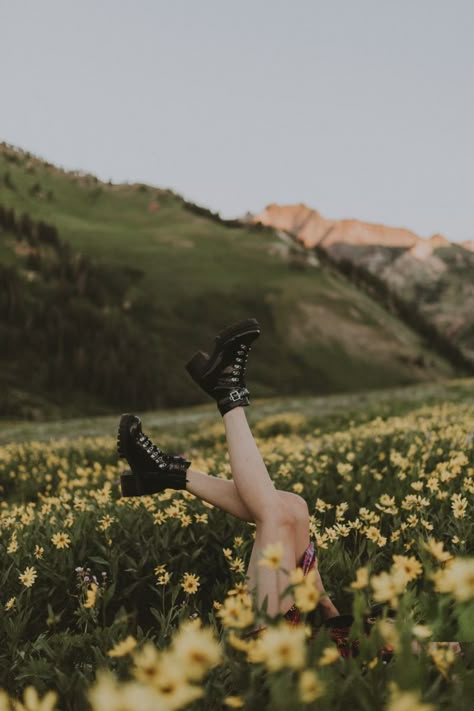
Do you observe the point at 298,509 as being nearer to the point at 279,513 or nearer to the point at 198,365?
the point at 279,513

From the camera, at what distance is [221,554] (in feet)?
17.2

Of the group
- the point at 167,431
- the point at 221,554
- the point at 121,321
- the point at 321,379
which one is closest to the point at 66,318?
the point at 121,321

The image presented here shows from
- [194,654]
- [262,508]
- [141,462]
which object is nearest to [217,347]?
[141,462]

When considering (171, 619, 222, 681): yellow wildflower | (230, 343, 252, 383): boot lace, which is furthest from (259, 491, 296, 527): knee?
(171, 619, 222, 681): yellow wildflower

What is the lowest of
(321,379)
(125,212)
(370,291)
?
(321,379)

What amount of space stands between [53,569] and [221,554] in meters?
1.41

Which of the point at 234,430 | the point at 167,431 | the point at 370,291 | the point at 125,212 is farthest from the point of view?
the point at 125,212

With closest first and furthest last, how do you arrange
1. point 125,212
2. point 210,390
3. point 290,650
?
point 290,650 → point 210,390 → point 125,212

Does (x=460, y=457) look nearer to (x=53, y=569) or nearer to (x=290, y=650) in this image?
(x=53, y=569)

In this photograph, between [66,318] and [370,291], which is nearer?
[66,318]

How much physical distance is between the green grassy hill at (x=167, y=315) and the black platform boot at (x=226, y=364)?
69.6 meters

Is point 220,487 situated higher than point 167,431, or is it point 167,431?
point 220,487

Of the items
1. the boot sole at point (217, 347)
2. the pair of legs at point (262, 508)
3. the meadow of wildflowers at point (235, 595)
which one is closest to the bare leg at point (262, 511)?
the pair of legs at point (262, 508)

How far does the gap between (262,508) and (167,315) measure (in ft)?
390
